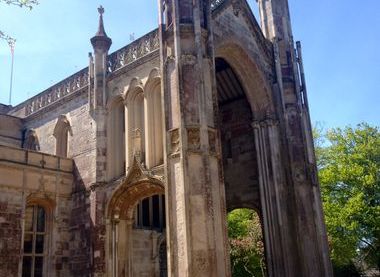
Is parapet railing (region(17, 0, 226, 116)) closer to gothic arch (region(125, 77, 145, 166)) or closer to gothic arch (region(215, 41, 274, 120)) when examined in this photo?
gothic arch (region(125, 77, 145, 166))

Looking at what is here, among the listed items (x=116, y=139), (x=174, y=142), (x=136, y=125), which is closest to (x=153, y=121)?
(x=136, y=125)

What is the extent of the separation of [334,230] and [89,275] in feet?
42.6

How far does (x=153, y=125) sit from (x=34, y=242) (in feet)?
19.0

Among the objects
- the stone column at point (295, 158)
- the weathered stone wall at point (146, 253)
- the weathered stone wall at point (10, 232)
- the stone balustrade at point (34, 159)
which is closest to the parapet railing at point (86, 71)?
the stone balustrade at point (34, 159)

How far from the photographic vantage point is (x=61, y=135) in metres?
19.0

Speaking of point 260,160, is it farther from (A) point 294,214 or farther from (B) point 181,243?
(B) point 181,243

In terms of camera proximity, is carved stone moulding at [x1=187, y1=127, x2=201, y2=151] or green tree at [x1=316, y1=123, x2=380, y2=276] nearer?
carved stone moulding at [x1=187, y1=127, x2=201, y2=151]

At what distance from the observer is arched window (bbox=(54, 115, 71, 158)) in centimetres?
1884

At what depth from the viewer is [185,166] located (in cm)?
1194

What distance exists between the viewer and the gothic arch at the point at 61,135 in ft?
61.8

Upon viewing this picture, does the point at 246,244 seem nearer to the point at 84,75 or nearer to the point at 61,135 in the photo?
the point at 61,135

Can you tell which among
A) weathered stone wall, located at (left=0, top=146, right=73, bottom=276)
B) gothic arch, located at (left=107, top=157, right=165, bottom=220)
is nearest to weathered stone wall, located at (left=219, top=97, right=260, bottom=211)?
gothic arch, located at (left=107, top=157, right=165, bottom=220)

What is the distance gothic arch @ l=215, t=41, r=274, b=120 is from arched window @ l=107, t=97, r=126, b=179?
14.7ft

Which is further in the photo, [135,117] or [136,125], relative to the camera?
[135,117]
